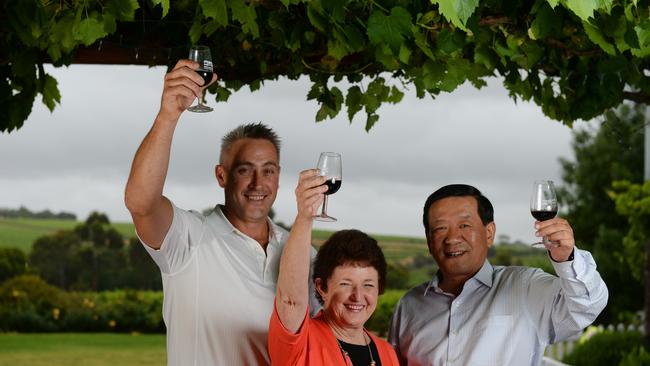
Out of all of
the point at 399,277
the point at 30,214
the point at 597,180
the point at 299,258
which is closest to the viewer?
the point at 299,258

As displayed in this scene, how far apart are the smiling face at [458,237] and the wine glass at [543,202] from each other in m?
0.22

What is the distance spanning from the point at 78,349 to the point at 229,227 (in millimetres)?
16600

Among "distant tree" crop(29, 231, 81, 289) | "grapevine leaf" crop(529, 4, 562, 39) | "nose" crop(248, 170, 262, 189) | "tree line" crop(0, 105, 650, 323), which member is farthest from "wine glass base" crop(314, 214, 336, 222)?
"distant tree" crop(29, 231, 81, 289)

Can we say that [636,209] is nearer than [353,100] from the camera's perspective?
No

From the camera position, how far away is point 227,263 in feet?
10.5

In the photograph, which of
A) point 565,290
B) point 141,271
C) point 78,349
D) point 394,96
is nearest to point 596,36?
point 565,290

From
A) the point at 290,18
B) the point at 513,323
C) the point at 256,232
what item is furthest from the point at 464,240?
the point at 290,18

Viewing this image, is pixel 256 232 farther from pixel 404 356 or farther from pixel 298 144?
pixel 298 144

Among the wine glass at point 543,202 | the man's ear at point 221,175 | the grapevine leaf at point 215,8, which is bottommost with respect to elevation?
the wine glass at point 543,202

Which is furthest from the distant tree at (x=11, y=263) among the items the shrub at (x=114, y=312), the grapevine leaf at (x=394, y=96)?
the grapevine leaf at (x=394, y=96)

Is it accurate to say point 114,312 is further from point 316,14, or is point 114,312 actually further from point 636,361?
point 316,14

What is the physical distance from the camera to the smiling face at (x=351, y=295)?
2988 mm

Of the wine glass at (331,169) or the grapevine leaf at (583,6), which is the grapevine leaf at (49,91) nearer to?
the wine glass at (331,169)

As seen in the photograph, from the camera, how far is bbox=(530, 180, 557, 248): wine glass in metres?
3.13
